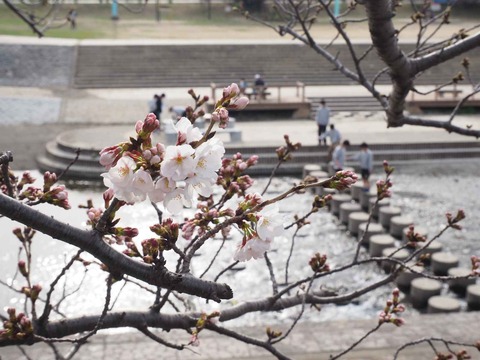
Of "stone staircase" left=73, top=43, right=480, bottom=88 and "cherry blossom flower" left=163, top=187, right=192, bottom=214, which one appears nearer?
"cherry blossom flower" left=163, top=187, right=192, bottom=214

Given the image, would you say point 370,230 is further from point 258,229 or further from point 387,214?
point 258,229

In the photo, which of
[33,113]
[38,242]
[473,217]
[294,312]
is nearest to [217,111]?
[294,312]

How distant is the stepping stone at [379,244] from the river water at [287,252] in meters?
0.39

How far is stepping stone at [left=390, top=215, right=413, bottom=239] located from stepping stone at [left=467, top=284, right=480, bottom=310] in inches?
111

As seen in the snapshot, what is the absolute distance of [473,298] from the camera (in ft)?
33.1

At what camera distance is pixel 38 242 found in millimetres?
12719

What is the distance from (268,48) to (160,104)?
12307 millimetres

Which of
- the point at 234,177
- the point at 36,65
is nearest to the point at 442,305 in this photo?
the point at 234,177

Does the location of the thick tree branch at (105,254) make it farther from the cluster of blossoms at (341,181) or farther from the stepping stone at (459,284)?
the stepping stone at (459,284)

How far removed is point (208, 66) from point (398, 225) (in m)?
17.8

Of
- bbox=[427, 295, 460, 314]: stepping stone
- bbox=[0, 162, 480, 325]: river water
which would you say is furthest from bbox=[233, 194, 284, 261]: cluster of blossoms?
bbox=[427, 295, 460, 314]: stepping stone

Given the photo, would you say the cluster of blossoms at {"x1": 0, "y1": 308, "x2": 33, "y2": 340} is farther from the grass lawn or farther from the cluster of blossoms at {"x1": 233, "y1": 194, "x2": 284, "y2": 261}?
the grass lawn

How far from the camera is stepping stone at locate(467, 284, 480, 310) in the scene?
10.0 metres

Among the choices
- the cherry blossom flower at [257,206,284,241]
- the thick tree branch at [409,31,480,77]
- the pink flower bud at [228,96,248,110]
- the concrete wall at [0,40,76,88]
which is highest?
the thick tree branch at [409,31,480,77]
